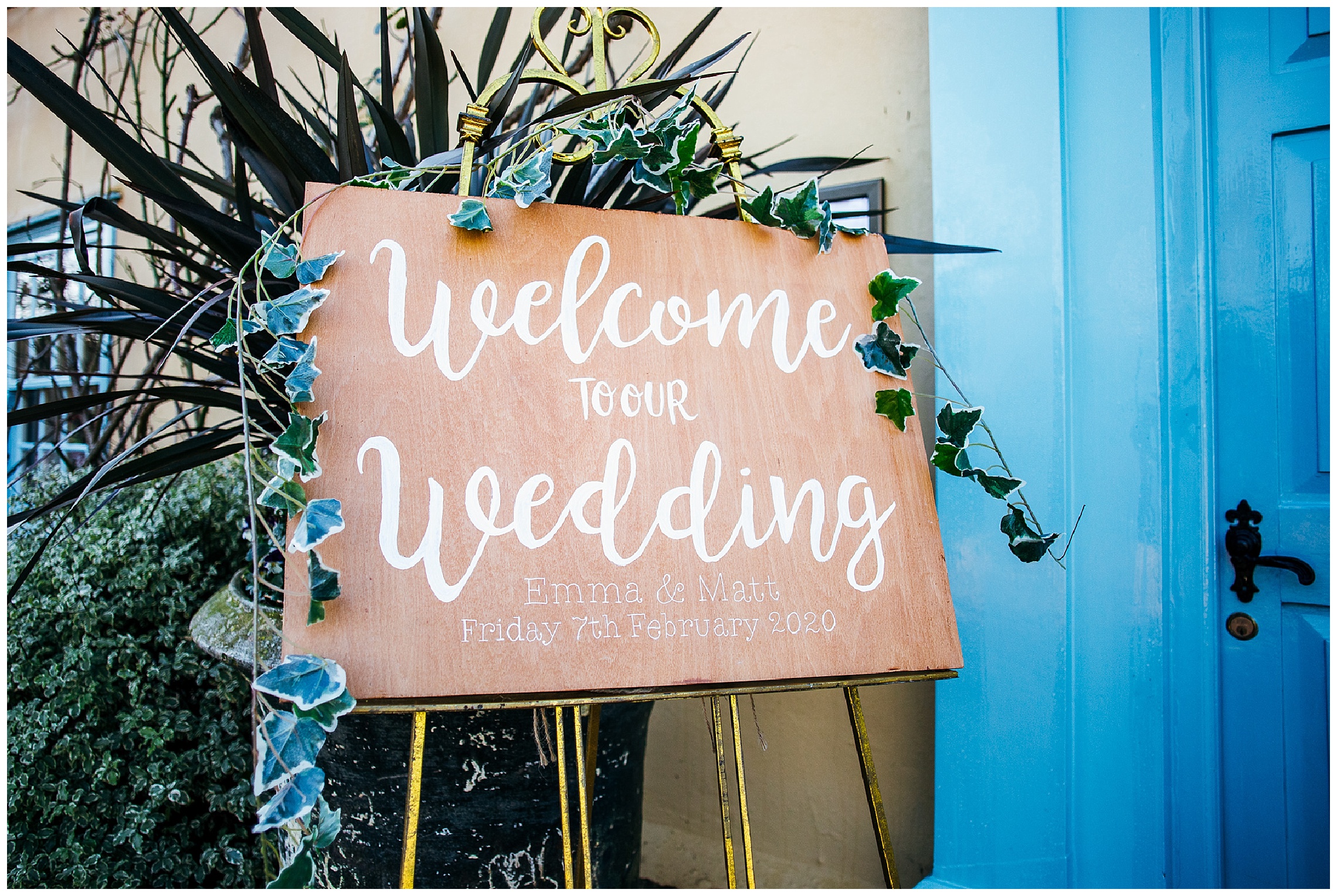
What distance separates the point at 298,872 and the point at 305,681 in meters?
0.15

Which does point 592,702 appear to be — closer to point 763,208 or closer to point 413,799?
point 413,799

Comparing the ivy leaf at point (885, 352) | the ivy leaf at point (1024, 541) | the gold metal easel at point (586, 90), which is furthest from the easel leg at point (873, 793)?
the gold metal easel at point (586, 90)

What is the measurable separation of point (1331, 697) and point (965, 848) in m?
0.59

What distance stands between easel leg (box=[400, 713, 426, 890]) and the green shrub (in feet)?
2.42

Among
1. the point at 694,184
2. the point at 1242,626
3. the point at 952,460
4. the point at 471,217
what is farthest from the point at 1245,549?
the point at 471,217

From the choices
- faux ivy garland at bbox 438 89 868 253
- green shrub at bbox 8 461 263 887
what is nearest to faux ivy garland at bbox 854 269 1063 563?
faux ivy garland at bbox 438 89 868 253

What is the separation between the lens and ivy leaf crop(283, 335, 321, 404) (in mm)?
680

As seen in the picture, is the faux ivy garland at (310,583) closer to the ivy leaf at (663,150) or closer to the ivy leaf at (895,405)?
the ivy leaf at (663,150)

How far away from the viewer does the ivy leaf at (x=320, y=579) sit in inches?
25.5

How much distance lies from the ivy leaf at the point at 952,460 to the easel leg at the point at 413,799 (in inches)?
26.2

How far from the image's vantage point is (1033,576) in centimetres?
117

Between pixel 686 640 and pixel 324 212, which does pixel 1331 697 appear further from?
pixel 324 212

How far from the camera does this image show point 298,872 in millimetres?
582

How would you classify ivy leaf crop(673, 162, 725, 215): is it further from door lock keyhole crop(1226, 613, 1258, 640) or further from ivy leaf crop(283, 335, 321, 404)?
door lock keyhole crop(1226, 613, 1258, 640)
